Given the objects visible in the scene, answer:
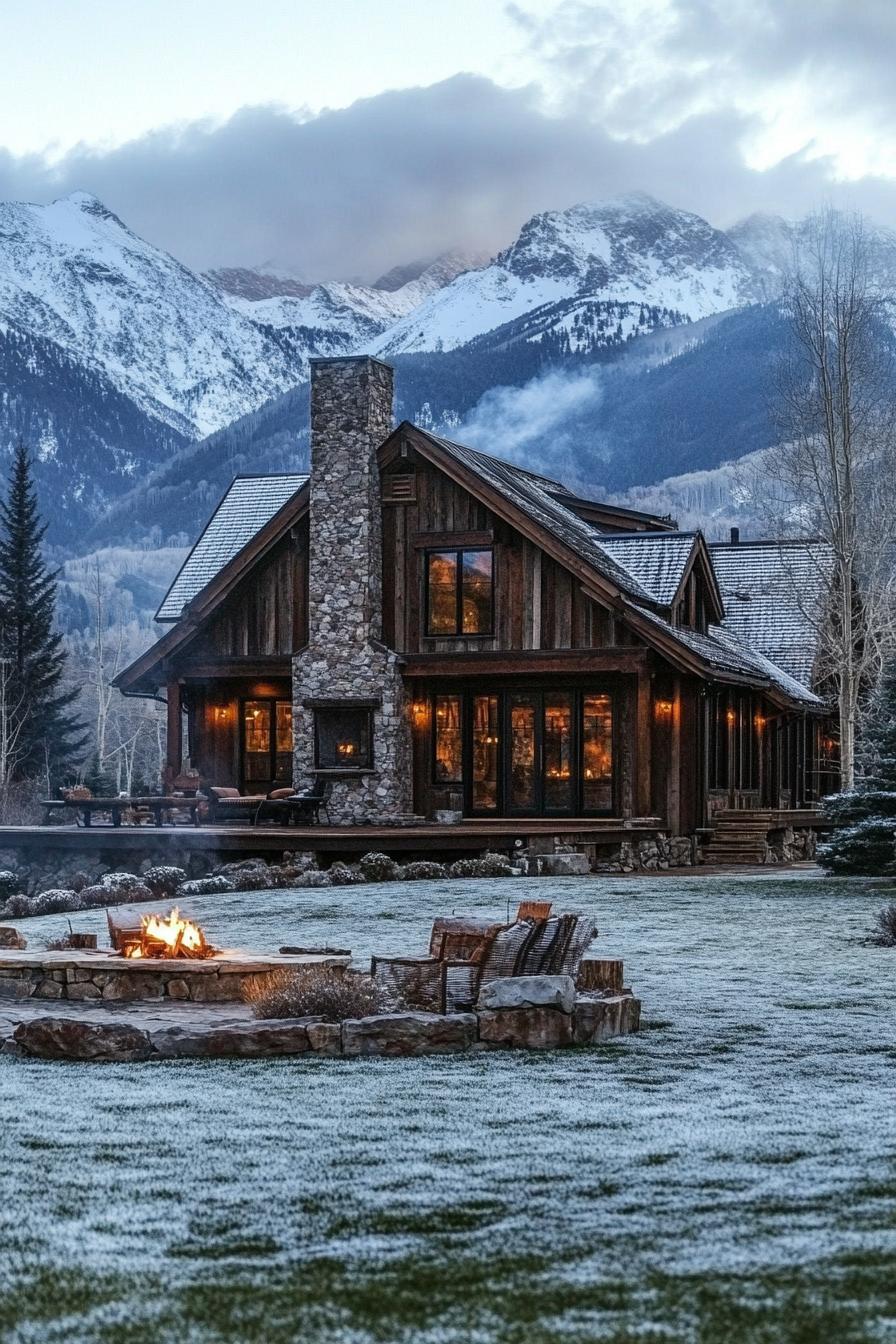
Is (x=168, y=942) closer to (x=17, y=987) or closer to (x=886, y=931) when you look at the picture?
(x=17, y=987)

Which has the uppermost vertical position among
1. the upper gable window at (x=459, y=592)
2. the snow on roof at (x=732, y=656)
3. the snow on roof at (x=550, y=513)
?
the snow on roof at (x=550, y=513)

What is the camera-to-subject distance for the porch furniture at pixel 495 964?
1180 centimetres

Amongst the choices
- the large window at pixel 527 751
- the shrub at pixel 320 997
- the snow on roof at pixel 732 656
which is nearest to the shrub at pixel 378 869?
the large window at pixel 527 751

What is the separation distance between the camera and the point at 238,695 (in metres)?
32.8

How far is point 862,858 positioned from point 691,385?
12672 cm

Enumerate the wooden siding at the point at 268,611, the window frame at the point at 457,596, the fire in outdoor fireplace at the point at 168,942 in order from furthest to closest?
the wooden siding at the point at 268,611 → the window frame at the point at 457,596 → the fire in outdoor fireplace at the point at 168,942

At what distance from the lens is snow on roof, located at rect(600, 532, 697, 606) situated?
104ft

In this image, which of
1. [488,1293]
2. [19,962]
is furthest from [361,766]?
[488,1293]

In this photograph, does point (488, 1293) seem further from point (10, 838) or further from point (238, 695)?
point (238, 695)

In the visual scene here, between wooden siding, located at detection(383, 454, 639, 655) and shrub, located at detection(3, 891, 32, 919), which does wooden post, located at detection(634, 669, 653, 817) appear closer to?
wooden siding, located at detection(383, 454, 639, 655)

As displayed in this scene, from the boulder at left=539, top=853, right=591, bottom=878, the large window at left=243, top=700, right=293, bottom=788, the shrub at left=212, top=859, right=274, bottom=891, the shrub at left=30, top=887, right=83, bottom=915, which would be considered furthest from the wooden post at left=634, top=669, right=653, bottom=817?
the shrub at left=30, top=887, right=83, bottom=915

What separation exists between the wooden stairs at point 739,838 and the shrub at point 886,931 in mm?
13009

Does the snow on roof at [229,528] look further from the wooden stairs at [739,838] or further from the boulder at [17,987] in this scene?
the boulder at [17,987]

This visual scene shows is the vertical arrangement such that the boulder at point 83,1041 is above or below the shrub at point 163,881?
below
